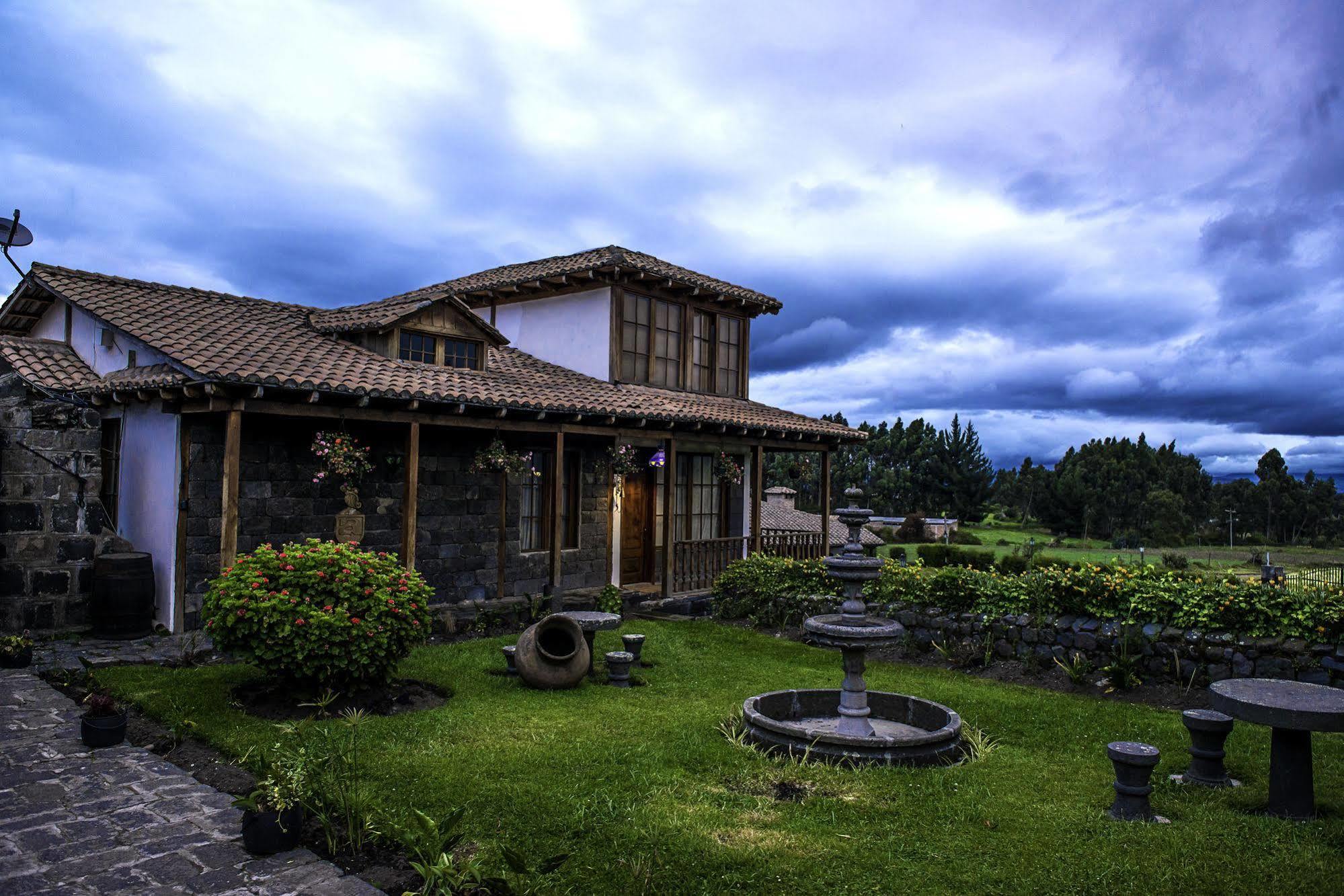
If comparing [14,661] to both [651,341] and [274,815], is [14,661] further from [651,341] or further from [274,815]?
[651,341]

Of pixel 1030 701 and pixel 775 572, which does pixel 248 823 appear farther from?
pixel 775 572

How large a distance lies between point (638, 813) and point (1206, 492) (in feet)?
204

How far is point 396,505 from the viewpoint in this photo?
1212cm

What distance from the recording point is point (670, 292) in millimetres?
16406

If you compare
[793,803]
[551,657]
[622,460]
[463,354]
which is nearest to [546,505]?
[622,460]

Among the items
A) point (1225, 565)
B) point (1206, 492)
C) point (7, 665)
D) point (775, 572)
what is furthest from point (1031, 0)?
point (1206, 492)

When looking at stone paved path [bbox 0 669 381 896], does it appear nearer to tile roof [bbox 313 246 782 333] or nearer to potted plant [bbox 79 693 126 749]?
potted plant [bbox 79 693 126 749]

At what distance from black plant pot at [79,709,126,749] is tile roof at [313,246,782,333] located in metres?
7.12

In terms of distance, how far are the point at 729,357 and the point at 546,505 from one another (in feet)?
18.3

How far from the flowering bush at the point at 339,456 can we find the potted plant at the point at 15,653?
324 cm

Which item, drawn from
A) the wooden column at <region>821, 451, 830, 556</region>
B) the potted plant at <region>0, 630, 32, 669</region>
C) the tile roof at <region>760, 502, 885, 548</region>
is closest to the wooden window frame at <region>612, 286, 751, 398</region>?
the wooden column at <region>821, 451, 830, 556</region>

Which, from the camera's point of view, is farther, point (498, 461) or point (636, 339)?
point (636, 339)

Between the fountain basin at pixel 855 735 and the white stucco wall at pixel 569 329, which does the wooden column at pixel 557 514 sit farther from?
the fountain basin at pixel 855 735

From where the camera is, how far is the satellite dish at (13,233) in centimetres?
1001
